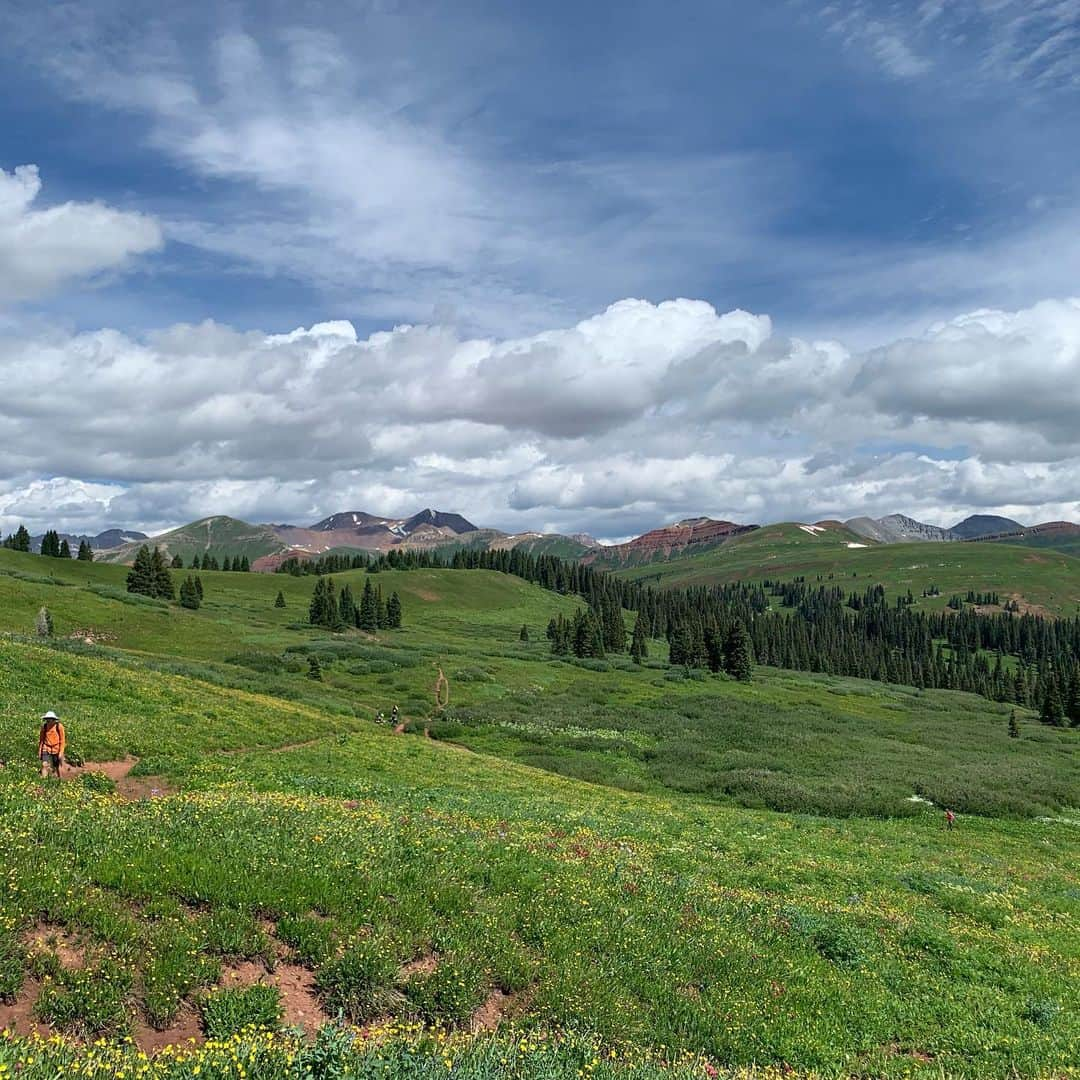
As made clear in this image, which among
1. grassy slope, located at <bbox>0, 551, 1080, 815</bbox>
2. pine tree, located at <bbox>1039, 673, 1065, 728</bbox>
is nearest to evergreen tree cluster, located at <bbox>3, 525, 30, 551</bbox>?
Result: grassy slope, located at <bbox>0, 551, 1080, 815</bbox>

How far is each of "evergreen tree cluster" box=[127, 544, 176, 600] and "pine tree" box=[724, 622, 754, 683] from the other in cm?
9433

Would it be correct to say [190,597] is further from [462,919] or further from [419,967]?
[419,967]

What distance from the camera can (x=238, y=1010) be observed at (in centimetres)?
787

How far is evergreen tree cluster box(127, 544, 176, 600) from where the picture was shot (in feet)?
377

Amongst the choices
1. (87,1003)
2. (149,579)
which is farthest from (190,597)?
(87,1003)

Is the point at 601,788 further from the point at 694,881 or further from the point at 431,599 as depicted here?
the point at 431,599

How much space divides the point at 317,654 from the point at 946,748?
66.9m

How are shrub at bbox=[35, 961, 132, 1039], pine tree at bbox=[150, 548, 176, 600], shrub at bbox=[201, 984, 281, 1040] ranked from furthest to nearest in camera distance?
pine tree at bbox=[150, 548, 176, 600] → shrub at bbox=[201, 984, 281, 1040] → shrub at bbox=[35, 961, 132, 1039]

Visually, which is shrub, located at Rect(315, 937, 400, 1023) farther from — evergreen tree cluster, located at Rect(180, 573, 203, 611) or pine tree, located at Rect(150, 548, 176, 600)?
pine tree, located at Rect(150, 548, 176, 600)

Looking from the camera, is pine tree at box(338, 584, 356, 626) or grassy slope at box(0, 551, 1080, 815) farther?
pine tree at box(338, 584, 356, 626)

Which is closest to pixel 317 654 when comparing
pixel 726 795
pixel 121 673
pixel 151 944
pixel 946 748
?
pixel 121 673

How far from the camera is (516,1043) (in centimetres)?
801

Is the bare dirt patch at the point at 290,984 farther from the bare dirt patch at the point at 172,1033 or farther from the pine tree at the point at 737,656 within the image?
the pine tree at the point at 737,656

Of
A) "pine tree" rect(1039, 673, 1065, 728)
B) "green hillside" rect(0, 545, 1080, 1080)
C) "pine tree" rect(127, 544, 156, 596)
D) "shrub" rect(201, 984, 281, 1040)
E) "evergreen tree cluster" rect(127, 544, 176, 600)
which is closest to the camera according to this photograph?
"shrub" rect(201, 984, 281, 1040)
